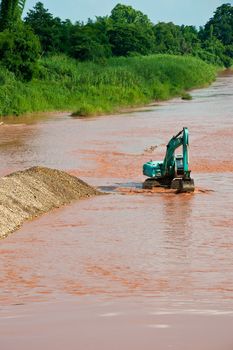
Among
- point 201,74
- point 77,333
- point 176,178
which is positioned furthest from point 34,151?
point 201,74

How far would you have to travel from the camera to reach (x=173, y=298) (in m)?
10.6

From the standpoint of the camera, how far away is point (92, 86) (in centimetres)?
4991

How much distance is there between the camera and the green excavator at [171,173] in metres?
19.3

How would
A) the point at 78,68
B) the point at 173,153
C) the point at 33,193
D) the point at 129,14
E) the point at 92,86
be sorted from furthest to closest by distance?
the point at 129,14 → the point at 78,68 → the point at 92,86 → the point at 173,153 → the point at 33,193

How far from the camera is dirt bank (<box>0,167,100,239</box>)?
53.1 ft

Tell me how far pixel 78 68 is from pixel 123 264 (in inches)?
1661

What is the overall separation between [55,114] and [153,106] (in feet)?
27.0

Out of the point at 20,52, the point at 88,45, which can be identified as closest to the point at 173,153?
the point at 20,52

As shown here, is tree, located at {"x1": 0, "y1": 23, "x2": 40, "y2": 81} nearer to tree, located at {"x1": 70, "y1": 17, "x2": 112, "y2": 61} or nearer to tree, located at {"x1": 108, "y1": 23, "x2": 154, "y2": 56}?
tree, located at {"x1": 70, "y1": 17, "x2": 112, "y2": 61}

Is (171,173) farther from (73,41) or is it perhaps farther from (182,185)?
(73,41)

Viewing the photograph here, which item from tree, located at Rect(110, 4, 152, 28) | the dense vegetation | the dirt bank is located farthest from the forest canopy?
the dirt bank

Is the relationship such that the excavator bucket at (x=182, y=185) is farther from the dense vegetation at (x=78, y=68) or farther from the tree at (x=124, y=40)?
the tree at (x=124, y=40)

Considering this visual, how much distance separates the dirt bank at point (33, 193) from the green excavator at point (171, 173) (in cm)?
130

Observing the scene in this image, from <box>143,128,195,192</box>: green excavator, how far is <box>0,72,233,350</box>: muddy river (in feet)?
1.11
